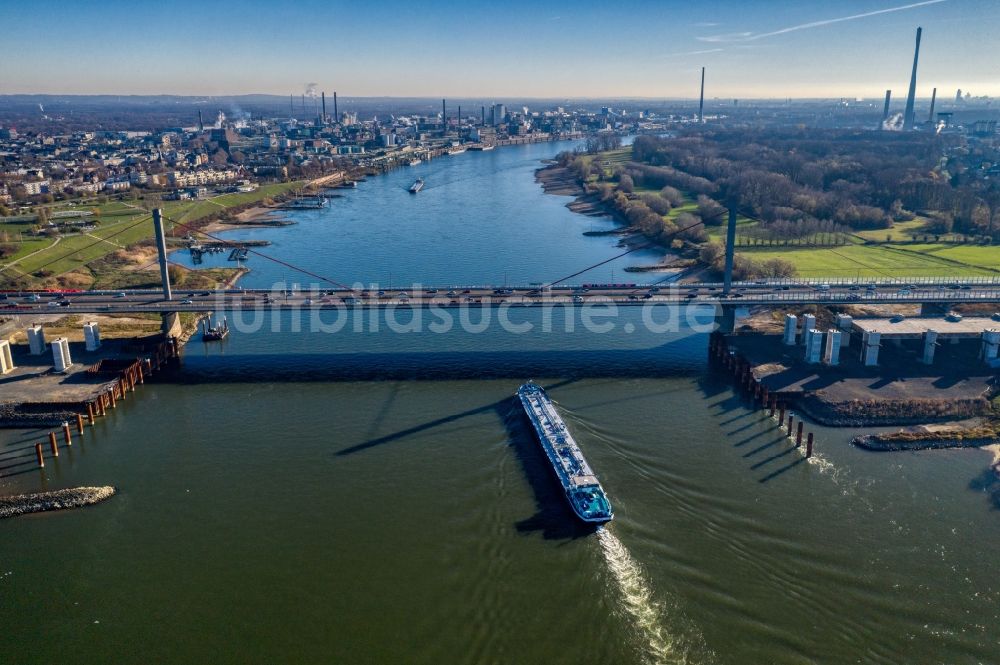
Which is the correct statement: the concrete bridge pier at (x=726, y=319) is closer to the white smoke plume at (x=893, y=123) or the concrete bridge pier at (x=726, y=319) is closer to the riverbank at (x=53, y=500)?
the riverbank at (x=53, y=500)

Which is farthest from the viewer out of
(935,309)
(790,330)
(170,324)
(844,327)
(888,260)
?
(888,260)

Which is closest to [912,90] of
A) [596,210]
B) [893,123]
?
[893,123]

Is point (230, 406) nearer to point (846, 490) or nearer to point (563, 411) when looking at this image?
point (563, 411)

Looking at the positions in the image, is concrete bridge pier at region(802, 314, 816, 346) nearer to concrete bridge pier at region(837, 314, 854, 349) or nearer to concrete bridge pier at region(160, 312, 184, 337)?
concrete bridge pier at region(837, 314, 854, 349)

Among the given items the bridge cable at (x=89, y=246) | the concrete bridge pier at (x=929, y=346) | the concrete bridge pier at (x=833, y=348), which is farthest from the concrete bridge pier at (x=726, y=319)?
the bridge cable at (x=89, y=246)

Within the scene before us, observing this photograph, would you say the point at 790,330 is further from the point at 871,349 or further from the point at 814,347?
Answer: the point at 871,349

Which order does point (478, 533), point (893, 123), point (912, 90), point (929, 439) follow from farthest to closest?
point (893, 123), point (912, 90), point (929, 439), point (478, 533)
